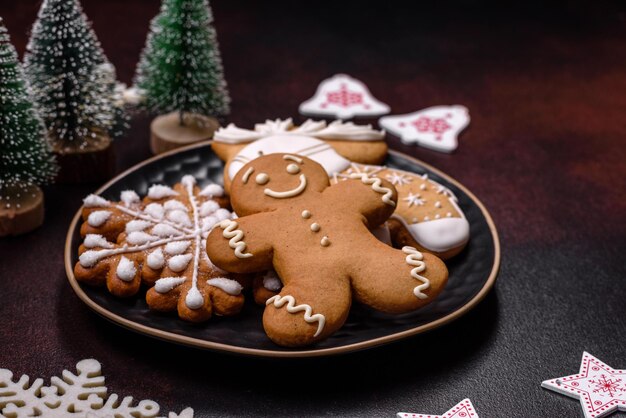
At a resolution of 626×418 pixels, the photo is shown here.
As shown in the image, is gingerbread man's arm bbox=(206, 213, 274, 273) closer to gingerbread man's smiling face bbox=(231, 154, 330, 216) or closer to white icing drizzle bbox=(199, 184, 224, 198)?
gingerbread man's smiling face bbox=(231, 154, 330, 216)

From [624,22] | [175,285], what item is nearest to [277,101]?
[175,285]

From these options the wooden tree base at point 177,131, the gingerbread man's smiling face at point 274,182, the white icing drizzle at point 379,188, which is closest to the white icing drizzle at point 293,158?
the gingerbread man's smiling face at point 274,182

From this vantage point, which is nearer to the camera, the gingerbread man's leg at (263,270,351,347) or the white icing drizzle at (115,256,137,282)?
the gingerbread man's leg at (263,270,351,347)

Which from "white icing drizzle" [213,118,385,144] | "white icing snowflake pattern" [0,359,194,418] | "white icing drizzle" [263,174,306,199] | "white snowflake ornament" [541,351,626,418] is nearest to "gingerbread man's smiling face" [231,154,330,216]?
"white icing drizzle" [263,174,306,199]

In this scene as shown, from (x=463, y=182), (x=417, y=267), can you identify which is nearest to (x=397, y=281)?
(x=417, y=267)

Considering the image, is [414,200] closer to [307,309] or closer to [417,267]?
[417,267]
